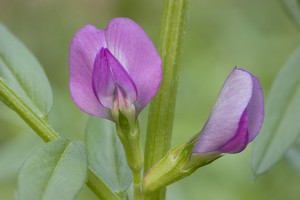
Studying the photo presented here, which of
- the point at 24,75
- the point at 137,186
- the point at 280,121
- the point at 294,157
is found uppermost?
the point at 24,75

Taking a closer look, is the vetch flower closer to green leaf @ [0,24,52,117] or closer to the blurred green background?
green leaf @ [0,24,52,117]

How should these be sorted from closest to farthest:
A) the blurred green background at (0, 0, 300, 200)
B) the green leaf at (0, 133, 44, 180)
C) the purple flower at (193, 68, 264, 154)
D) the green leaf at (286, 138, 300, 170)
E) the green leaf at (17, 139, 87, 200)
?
1. the green leaf at (17, 139, 87, 200)
2. the purple flower at (193, 68, 264, 154)
3. the green leaf at (286, 138, 300, 170)
4. the green leaf at (0, 133, 44, 180)
5. the blurred green background at (0, 0, 300, 200)

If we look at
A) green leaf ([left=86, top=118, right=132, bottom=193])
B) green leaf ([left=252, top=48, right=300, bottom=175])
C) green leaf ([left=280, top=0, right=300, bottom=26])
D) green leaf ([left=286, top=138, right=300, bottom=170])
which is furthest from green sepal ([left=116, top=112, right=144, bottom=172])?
green leaf ([left=286, top=138, right=300, bottom=170])

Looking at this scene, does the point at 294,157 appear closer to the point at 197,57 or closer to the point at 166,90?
the point at 166,90

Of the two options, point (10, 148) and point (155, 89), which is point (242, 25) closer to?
point (10, 148)

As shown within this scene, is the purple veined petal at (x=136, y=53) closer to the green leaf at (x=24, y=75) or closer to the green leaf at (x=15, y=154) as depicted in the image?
the green leaf at (x=24, y=75)

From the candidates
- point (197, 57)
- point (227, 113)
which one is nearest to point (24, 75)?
point (227, 113)

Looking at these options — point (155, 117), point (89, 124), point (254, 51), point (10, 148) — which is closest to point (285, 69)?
point (155, 117)
